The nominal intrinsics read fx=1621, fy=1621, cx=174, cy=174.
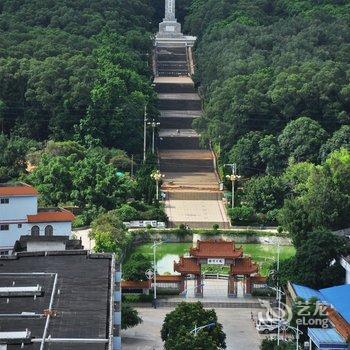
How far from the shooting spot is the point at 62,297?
125ft

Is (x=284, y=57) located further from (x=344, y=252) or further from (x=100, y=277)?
(x=100, y=277)

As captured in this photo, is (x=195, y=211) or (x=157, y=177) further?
(x=157, y=177)

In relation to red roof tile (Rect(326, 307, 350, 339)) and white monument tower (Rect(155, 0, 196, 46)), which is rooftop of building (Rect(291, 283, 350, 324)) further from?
white monument tower (Rect(155, 0, 196, 46))

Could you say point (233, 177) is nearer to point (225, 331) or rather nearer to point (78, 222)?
point (78, 222)

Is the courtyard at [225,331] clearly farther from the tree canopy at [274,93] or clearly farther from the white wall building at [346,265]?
the tree canopy at [274,93]

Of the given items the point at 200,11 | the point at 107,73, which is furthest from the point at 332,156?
the point at 200,11

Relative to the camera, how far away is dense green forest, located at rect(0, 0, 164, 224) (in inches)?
2534

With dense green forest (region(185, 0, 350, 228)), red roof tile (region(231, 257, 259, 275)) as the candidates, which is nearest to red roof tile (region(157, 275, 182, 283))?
red roof tile (region(231, 257, 259, 275))

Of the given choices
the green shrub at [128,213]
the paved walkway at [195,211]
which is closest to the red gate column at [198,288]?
the green shrub at [128,213]

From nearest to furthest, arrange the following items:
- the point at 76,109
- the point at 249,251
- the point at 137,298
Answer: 1. the point at 137,298
2. the point at 249,251
3. the point at 76,109

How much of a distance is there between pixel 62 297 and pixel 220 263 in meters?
14.3

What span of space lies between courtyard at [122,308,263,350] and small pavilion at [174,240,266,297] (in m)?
1.37

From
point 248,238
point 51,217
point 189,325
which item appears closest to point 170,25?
point 248,238

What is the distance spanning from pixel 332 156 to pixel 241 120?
8579mm
